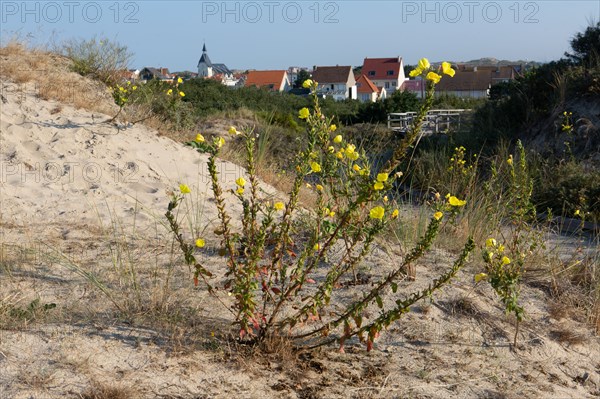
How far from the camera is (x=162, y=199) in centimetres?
615

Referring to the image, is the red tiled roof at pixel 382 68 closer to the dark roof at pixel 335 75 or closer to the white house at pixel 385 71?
the white house at pixel 385 71

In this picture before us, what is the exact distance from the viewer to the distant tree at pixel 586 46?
42.5ft

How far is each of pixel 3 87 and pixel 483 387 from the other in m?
6.80

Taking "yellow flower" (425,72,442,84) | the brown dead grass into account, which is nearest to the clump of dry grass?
"yellow flower" (425,72,442,84)

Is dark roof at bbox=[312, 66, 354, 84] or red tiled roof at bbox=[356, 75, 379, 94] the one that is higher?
dark roof at bbox=[312, 66, 354, 84]

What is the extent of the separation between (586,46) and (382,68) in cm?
7896

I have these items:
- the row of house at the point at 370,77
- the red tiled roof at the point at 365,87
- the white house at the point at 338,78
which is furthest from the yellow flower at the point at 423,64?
the red tiled roof at the point at 365,87

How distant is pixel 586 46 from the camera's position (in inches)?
518

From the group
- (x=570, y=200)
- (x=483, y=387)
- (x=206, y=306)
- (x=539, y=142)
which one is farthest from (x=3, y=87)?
(x=539, y=142)

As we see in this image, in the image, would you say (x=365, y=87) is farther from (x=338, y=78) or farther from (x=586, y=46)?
(x=586, y=46)

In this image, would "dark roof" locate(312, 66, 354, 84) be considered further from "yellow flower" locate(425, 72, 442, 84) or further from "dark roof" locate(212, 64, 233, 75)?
"yellow flower" locate(425, 72, 442, 84)

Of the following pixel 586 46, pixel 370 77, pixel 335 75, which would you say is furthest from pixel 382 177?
pixel 370 77

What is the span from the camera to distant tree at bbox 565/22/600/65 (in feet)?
42.5

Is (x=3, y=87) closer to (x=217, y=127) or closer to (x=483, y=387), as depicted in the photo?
(x=483, y=387)
